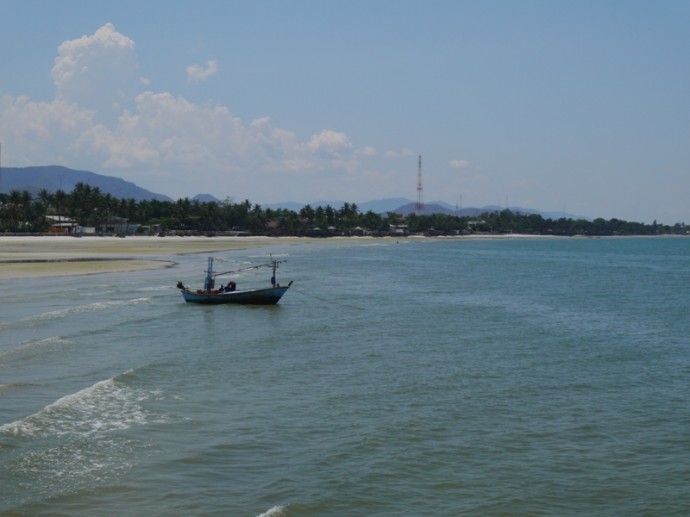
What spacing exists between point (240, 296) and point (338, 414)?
27.0m

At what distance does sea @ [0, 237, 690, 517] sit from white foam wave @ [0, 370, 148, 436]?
0.29ft

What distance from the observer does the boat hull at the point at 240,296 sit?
4516 cm

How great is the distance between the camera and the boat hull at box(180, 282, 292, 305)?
1778 inches

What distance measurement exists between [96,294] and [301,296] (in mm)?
13642

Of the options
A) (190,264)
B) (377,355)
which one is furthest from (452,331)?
(190,264)

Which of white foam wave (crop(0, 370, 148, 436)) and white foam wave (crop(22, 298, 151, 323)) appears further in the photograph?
white foam wave (crop(22, 298, 151, 323))

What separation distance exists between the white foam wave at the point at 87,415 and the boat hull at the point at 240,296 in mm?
23002

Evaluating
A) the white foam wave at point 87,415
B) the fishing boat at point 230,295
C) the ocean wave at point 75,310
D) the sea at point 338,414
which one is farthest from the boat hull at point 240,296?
the white foam wave at point 87,415

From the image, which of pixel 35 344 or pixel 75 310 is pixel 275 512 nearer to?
pixel 35 344

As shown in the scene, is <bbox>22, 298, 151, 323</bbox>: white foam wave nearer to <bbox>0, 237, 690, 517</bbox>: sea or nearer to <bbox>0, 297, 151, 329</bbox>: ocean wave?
<bbox>0, 297, 151, 329</bbox>: ocean wave

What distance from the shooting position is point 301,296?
52.5m

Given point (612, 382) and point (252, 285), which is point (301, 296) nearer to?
point (252, 285)

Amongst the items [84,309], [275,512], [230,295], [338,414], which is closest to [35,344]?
[84,309]

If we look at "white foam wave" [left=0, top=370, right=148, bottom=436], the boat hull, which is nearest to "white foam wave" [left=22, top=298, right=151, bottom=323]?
the boat hull
